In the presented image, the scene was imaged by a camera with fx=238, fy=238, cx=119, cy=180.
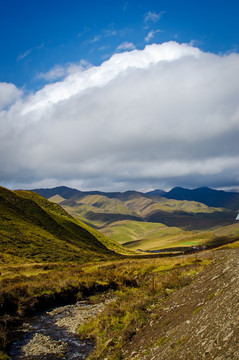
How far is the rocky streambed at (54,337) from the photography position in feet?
60.8

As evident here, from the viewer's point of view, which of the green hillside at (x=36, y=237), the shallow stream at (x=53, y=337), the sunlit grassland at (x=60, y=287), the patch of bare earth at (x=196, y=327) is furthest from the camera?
the green hillside at (x=36, y=237)

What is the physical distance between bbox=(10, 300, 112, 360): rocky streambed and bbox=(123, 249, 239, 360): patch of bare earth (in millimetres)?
6332

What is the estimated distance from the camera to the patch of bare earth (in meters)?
9.47

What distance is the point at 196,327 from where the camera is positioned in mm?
11977

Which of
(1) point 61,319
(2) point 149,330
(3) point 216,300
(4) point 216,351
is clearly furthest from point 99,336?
(4) point 216,351

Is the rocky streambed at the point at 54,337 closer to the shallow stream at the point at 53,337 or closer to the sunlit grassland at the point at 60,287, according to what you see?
the shallow stream at the point at 53,337

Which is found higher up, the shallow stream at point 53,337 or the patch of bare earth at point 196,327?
the patch of bare earth at point 196,327

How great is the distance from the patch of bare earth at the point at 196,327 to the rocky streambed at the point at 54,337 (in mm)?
6332

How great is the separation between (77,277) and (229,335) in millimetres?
35824

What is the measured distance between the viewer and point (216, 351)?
29.3 ft

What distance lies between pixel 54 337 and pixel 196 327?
1601 centimetres

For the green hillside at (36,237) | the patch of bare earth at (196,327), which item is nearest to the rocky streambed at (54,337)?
the patch of bare earth at (196,327)

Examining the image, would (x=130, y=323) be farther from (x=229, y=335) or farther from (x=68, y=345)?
(x=229, y=335)

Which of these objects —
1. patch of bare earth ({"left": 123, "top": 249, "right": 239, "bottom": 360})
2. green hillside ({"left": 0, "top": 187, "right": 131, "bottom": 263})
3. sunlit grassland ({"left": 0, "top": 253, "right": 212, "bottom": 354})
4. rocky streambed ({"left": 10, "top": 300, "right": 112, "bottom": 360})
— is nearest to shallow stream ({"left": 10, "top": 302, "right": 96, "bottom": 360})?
rocky streambed ({"left": 10, "top": 300, "right": 112, "bottom": 360})
